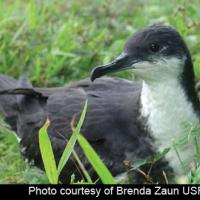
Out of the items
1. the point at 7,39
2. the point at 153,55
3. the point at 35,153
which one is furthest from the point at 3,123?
the point at 153,55

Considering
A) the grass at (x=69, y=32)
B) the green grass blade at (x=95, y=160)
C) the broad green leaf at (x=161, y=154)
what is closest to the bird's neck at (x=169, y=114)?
the broad green leaf at (x=161, y=154)

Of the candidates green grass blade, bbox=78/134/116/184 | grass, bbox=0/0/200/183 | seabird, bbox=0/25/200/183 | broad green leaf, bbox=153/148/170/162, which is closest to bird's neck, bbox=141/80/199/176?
seabird, bbox=0/25/200/183

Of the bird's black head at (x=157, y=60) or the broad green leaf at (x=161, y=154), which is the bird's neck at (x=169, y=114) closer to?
the bird's black head at (x=157, y=60)

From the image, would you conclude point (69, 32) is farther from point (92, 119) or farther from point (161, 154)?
point (161, 154)

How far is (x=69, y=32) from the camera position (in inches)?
293

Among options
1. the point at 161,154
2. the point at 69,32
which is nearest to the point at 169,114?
the point at 161,154


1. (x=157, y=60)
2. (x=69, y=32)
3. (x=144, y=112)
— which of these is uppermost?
(x=157, y=60)

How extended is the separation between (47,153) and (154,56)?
1.09 m

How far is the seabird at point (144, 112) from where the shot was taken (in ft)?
17.4

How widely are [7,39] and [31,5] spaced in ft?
1.52

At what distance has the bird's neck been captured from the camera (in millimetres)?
5289

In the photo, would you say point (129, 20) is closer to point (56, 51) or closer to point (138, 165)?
point (56, 51)

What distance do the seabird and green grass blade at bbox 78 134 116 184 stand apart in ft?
1.44

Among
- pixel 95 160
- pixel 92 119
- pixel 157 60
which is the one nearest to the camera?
pixel 95 160
